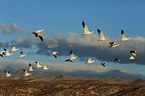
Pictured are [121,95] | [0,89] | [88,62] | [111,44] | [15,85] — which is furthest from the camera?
[15,85]

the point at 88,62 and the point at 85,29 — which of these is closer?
the point at 85,29

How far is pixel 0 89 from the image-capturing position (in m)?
119

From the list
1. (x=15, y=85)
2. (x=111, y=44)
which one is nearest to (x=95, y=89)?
(x=15, y=85)

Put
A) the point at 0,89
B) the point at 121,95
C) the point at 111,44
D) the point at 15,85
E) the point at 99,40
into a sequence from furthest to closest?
the point at 15,85, the point at 0,89, the point at 121,95, the point at 111,44, the point at 99,40

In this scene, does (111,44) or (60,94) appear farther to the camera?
(60,94)

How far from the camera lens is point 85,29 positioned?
51000 millimetres

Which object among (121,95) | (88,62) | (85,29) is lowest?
(121,95)

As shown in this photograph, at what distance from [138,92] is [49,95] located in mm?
37086

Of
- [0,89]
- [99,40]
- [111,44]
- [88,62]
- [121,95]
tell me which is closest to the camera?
[99,40]

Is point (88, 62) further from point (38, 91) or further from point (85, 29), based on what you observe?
point (38, 91)

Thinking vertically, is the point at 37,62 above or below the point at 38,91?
above

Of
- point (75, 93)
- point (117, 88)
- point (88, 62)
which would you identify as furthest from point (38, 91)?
point (88, 62)

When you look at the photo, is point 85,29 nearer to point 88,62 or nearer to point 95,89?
point 88,62

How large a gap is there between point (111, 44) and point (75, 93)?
192 feet
